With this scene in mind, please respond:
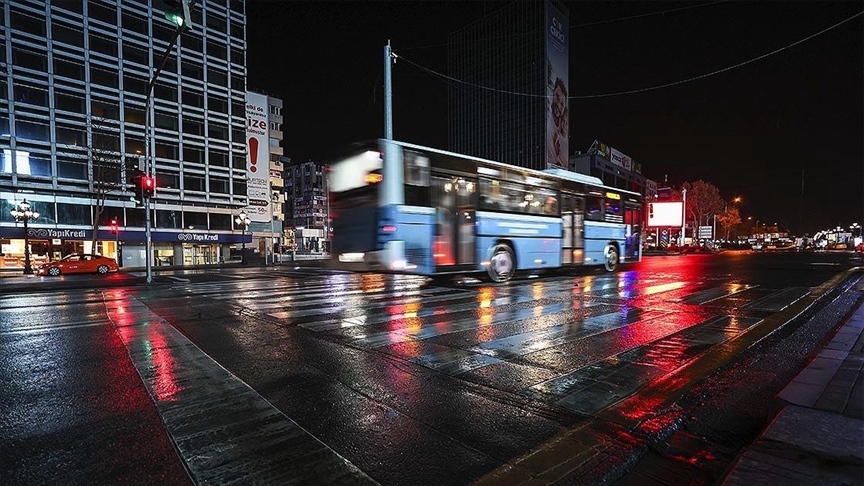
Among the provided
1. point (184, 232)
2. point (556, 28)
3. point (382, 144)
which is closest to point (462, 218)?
point (382, 144)

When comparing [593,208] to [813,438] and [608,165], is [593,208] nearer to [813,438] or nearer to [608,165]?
[813,438]

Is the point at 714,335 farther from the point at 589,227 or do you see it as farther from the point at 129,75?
the point at 129,75

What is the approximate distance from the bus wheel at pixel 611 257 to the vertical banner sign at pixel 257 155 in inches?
1684

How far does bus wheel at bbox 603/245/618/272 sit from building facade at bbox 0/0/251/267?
111ft

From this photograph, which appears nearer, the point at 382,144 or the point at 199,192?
the point at 382,144

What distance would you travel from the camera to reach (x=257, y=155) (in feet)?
170

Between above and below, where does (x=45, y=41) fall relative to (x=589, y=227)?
above

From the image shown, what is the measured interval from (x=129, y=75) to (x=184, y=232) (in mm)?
16956

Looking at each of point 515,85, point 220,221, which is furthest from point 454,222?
point 515,85

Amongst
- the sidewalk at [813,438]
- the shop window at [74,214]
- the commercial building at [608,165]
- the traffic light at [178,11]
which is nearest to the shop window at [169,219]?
the shop window at [74,214]

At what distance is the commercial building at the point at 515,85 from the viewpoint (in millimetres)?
94125

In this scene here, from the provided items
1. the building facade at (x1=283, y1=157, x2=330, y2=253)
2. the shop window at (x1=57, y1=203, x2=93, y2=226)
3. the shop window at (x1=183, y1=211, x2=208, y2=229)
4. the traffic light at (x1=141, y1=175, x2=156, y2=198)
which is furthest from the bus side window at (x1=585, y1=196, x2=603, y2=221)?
the building facade at (x1=283, y1=157, x2=330, y2=253)

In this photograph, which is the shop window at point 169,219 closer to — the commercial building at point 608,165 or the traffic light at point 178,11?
the traffic light at point 178,11

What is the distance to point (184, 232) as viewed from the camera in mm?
44781
